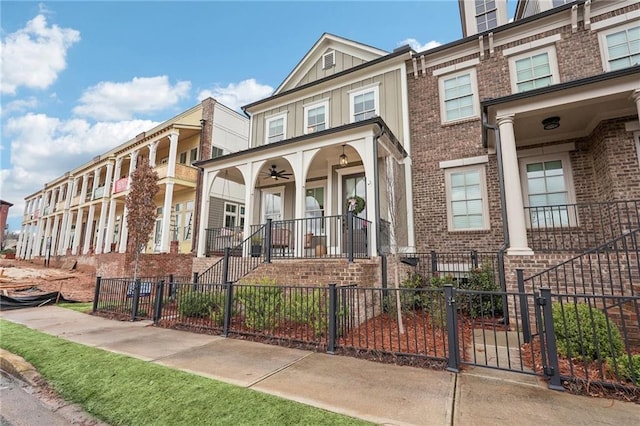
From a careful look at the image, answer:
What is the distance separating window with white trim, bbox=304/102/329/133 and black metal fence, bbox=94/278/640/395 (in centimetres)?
748

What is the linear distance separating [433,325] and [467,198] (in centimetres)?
619

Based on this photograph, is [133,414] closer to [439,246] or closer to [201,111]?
[439,246]

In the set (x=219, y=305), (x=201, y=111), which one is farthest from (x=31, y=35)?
(x=219, y=305)

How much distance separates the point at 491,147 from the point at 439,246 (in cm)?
342

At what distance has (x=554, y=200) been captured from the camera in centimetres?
824

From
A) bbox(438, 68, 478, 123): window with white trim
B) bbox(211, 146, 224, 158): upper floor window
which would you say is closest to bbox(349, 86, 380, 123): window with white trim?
bbox(438, 68, 478, 123): window with white trim

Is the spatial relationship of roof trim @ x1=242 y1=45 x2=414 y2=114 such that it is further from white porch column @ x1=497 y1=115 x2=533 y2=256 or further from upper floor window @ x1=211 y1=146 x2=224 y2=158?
upper floor window @ x1=211 y1=146 x2=224 y2=158

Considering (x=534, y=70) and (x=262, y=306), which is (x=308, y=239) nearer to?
(x=262, y=306)

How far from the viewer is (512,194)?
6.50 meters

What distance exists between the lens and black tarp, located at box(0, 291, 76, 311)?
10.2m

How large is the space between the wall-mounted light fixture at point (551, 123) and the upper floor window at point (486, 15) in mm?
5420

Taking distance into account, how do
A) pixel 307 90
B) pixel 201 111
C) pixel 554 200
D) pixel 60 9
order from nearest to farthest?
pixel 554 200, pixel 60 9, pixel 307 90, pixel 201 111

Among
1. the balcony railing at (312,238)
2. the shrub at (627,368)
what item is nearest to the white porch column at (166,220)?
the balcony railing at (312,238)

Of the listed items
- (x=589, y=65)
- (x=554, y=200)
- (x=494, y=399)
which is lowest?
(x=494, y=399)
